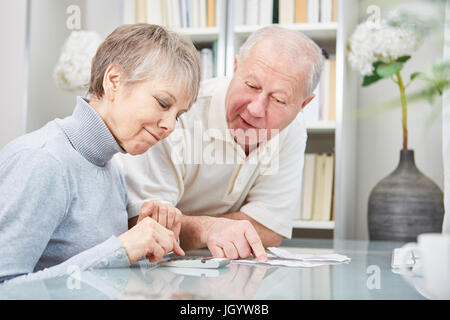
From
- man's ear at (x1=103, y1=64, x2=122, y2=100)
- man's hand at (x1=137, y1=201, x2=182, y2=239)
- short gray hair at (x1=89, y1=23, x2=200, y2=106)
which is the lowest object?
man's hand at (x1=137, y1=201, x2=182, y2=239)

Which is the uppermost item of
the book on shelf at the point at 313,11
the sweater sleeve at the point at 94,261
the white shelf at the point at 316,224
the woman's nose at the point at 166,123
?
the book on shelf at the point at 313,11

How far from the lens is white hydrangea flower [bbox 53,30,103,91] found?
2.00 meters

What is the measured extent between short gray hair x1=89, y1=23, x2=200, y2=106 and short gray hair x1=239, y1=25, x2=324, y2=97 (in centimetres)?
46

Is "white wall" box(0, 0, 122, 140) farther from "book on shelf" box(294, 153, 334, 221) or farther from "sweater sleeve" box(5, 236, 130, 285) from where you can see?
"sweater sleeve" box(5, 236, 130, 285)

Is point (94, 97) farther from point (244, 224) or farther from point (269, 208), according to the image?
point (269, 208)

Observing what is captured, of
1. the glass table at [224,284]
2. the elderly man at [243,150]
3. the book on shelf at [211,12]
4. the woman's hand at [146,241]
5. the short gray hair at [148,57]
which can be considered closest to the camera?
the glass table at [224,284]

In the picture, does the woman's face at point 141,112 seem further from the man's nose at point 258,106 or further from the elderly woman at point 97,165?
the man's nose at point 258,106

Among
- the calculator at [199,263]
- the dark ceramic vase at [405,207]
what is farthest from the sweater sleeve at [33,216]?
the dark ceramic vase at [405,207]

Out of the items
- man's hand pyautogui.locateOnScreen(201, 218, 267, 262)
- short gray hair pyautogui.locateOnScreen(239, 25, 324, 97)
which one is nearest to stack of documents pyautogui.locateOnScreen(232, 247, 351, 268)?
man's hand pyautogui.locateOnScreen(201, 218, 267, 262)

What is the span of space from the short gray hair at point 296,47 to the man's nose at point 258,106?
0.45 feet

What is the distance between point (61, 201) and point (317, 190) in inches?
63.0

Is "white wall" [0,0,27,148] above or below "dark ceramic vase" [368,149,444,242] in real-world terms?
above

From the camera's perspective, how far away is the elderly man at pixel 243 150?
1.37 m

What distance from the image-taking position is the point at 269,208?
1553mm
